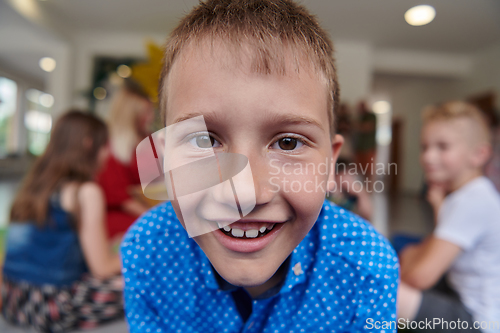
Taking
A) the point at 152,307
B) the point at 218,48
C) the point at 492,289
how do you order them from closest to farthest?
1. the point at 218,48
2. the point at 152,307
3. the point at 492,289

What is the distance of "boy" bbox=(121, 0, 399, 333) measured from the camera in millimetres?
189

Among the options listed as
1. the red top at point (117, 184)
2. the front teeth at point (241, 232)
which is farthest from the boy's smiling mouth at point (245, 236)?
the red top at point (117, 184)

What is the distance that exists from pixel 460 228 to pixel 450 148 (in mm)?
154

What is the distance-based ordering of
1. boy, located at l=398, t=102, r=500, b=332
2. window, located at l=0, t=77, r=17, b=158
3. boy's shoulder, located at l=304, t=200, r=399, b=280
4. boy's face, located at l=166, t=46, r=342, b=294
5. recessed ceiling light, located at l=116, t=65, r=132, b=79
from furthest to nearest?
1. window, located at l=0, t=77, r=17, b=158
2. recessed ceiling light, located at l=116, t=65, r=132, b=79
3. boy, located at l=398, t=102, r=500, b=332
4. boy's shoulder, located at l=304, t=200, r=399, b=280
5. boy's face, located at l=166, t=46, r=342, b=294

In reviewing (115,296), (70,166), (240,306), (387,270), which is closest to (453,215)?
(387,270)

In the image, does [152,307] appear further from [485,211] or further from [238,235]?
[485,211]

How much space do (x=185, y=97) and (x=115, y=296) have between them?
2.19 ft

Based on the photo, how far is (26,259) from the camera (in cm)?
67

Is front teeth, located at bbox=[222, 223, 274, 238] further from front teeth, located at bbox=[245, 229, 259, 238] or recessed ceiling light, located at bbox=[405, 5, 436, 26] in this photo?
recessed ceiling light, located at bbox=[405, 5, 436, 26]

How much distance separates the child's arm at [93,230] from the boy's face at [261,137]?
58cm

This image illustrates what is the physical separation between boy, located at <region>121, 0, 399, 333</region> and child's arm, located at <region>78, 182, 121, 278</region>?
45cm

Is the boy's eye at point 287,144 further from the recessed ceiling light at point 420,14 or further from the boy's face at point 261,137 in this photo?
the recessed ceiling light at point 420,14

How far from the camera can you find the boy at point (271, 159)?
0.19 meters

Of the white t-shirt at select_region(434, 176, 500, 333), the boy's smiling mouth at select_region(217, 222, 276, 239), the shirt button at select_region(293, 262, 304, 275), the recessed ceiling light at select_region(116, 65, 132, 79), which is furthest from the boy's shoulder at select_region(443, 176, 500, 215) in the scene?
the recessed ceiling light at select_region(116, 65, 132, 79)
